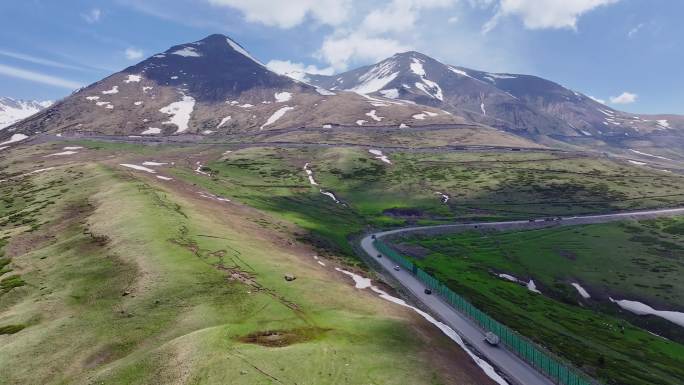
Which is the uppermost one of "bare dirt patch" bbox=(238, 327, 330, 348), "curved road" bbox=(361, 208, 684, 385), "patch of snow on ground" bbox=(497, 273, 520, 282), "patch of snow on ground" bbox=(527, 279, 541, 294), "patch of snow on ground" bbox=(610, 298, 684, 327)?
"bare dirt patch" bbox=(238, 327, 330, 348)

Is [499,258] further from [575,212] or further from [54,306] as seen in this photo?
[54,306]

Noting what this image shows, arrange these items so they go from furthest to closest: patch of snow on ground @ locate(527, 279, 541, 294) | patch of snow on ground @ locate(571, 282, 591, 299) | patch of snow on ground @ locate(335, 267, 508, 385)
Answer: patch of snow on ground @ locate(527, 279, 541, 294) → patch of snow on ground @ locate(571, 282, 591, 299) → patch of snow on ground @ locate(335, 267, 508, 385)

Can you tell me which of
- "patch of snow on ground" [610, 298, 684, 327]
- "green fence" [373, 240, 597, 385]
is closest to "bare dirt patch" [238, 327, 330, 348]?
"green fence" [373, 240, 597, 385]

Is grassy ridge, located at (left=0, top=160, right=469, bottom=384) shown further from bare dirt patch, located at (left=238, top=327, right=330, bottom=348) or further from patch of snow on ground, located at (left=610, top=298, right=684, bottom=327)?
patch of snow on ground, located at (left=610, top=298, right=684, bottom=327)

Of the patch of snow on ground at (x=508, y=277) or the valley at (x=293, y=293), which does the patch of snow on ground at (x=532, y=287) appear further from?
the patch of snow on ground at (x=508, y=277)

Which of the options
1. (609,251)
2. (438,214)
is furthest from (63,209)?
(609,251)

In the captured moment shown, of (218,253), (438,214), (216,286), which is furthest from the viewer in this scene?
(438,214)
